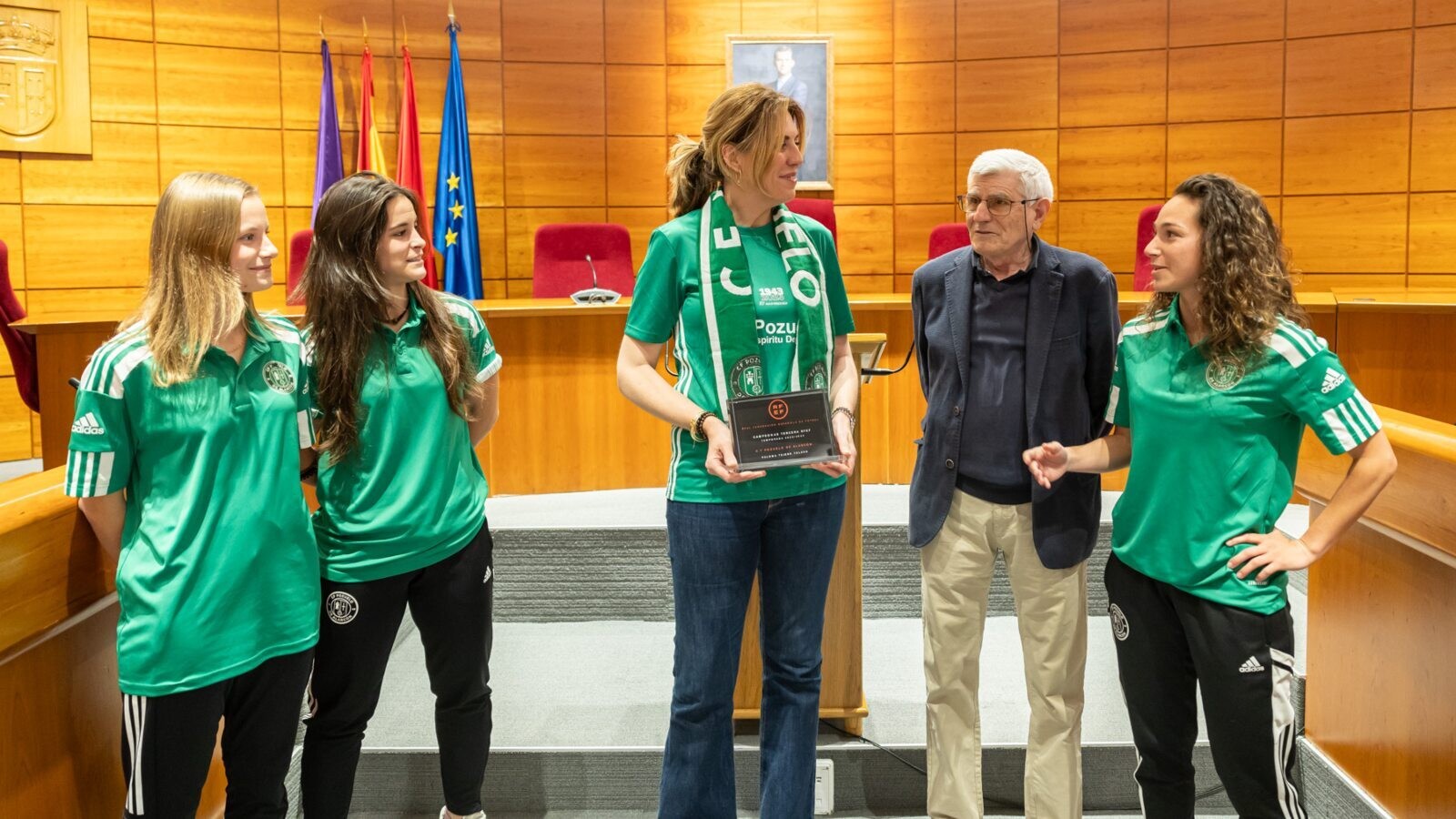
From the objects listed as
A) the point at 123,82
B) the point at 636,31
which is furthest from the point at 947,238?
the point at 123,82

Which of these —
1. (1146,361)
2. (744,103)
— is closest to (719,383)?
(744,103)

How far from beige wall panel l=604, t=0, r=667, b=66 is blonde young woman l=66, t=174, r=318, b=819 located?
6.25 metres

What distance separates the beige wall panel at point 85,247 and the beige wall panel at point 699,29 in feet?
11.8

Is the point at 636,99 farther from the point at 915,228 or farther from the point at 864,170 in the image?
the point at 915,228

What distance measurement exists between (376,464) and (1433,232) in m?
7.22

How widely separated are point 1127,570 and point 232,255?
5.33 feet

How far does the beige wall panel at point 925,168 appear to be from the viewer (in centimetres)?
782

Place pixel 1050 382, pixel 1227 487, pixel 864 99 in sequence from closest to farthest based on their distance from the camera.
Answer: pixel 1227 487, pixel 1050 382, pixel 864 99

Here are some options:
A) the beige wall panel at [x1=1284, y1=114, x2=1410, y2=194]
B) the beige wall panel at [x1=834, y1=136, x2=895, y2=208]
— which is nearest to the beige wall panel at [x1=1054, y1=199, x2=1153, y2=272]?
the beige wall panel at [x1=1284, y1=114, x2=1410, y2=194]

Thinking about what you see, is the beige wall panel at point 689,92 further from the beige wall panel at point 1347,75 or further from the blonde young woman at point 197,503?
the blonde young woman at point 197,503

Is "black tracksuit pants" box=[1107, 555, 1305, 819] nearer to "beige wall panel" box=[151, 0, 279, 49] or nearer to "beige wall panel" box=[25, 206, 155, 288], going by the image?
"beige wall panel" box=[25, 206, 155, 288]

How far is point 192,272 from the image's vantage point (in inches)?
71.0

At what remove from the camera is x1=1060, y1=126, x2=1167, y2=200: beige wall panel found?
7.52 metres

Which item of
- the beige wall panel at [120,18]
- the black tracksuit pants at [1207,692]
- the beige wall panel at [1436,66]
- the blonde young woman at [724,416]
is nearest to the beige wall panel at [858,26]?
the beige wall panel at [1436,66]
